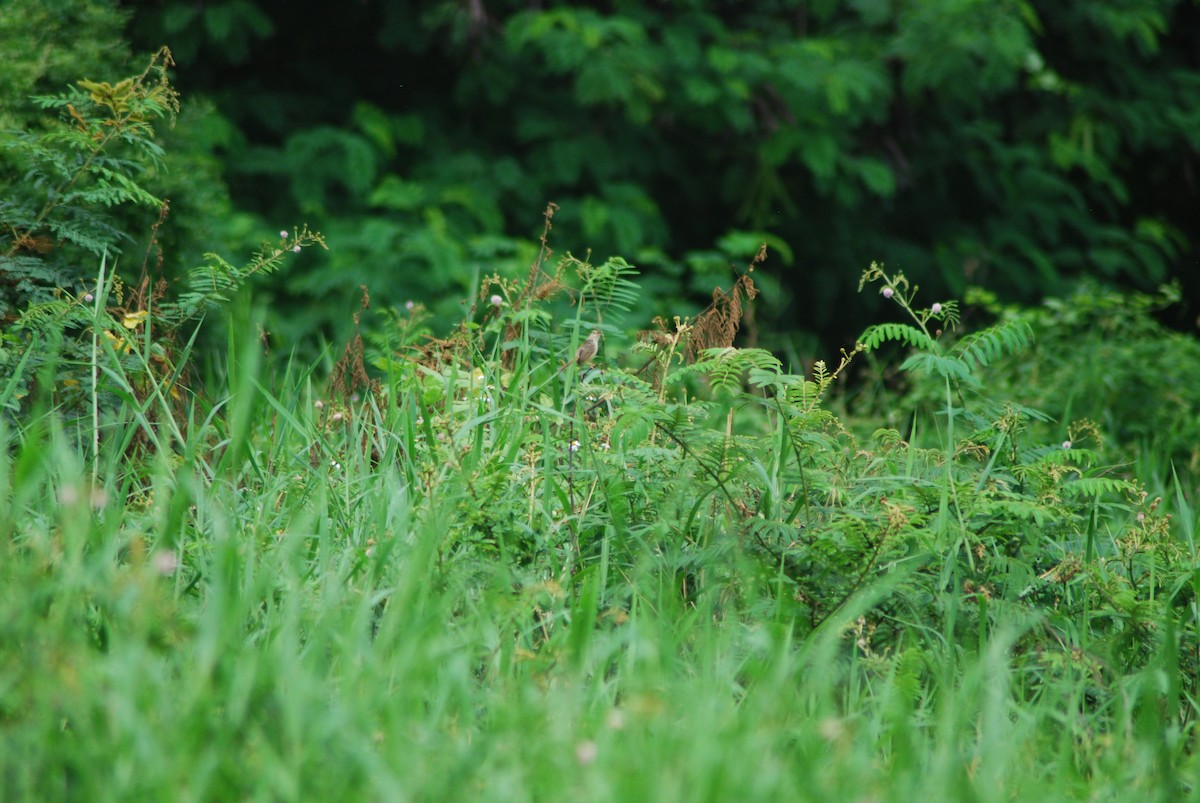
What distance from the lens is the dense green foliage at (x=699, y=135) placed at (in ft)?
20.5

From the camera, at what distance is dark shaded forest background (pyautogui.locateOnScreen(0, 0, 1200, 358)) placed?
618 centimetres

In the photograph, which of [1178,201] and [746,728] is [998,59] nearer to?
[1178,201]

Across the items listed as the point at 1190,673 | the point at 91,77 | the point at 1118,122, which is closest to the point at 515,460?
the point at 1190,673

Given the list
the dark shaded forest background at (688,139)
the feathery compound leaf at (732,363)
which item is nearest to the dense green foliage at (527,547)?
the feathery compound leaf at (732,363)

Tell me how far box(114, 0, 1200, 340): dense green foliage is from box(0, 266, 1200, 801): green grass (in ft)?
9.77

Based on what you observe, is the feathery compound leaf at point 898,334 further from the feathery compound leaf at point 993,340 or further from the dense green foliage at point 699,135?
the dense green foliage at point 699,135

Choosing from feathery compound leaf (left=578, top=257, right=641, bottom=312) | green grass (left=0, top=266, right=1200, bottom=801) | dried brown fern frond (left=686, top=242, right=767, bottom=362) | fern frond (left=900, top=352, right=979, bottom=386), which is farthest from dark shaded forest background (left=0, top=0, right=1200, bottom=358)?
fern frond (left=900, top=352, right=979, bottom=386)

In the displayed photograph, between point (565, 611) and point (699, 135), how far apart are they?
5398 millimetres

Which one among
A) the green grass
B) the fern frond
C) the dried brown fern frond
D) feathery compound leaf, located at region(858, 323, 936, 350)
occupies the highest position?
feathery compound leaf, located at region(858, 323, 936, 350)

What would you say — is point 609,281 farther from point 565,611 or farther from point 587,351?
point 565,611

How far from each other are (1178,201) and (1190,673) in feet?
22.5

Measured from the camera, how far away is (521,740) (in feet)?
5.94

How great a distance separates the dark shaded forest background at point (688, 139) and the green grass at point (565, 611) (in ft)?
8.62

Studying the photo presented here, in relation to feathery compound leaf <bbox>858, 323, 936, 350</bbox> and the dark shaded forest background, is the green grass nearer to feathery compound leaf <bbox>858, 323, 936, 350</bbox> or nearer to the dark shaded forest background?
feathery compound leaf <bbox>858, 323, 936, 350</bbox>
